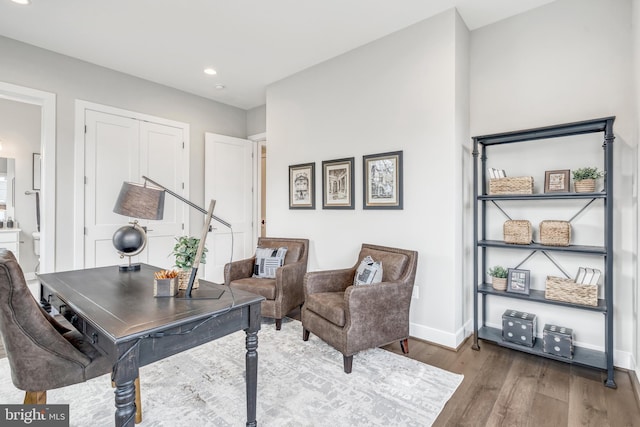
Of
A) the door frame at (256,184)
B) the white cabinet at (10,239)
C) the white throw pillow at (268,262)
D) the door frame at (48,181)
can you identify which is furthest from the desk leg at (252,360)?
the white cabinet at (10,239)

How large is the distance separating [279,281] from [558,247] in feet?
7.60

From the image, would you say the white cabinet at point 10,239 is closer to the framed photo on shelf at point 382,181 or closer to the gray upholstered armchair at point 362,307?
the gray upholstered armchair at point 362,307

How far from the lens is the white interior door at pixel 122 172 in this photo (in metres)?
3.60

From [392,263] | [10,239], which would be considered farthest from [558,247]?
[10,239]

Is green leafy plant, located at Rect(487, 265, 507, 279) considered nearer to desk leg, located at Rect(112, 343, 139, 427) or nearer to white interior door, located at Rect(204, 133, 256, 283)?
desk leg, located at Rect(112, 343, 139, 427)

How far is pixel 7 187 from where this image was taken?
474 cm

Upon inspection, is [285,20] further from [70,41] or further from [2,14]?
[2,14]

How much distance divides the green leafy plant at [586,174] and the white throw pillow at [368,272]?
1582mm

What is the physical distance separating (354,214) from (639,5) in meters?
2.53

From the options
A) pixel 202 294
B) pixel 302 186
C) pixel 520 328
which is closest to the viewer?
pixel 202 294

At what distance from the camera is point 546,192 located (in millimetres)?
2451

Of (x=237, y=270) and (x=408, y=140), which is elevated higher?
(x=408, y=140)

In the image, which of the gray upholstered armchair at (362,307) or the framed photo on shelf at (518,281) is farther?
the framed photo on shelf at (518,281)

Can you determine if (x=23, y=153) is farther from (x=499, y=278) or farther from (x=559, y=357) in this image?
(x=559, y=357)
